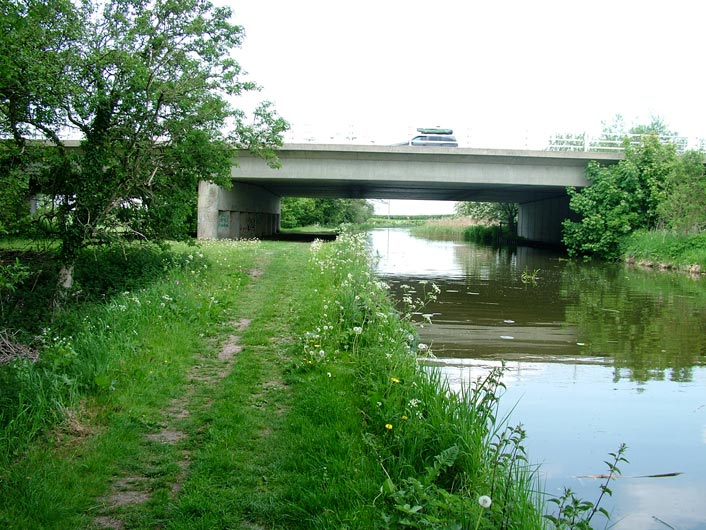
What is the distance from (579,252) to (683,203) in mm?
7591

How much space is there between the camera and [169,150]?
43.8 feet

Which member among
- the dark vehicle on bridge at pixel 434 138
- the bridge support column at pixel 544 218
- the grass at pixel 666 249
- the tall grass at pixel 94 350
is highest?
the dark vehicle on bridge at pixel 434 138

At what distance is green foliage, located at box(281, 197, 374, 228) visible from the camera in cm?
6462

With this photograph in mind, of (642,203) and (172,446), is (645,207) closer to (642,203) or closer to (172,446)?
(642,203)

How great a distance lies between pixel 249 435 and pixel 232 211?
28.6 m

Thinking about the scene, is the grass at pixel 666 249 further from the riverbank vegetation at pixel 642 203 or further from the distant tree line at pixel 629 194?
the distant tree line at pixel 629 194

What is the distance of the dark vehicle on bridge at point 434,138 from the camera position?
104 feet

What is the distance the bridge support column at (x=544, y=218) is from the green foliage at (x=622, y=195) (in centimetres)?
718

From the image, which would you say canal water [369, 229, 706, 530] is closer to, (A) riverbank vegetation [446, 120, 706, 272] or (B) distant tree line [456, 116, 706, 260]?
(A) riverbank vegetation [446, 120, 706, 272]

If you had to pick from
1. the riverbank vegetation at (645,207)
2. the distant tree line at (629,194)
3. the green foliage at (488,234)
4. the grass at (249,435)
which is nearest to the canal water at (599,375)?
the grass at (249,435)

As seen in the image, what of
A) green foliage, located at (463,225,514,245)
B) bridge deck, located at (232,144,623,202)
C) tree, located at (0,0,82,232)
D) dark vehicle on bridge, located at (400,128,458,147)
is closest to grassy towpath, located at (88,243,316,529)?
tree, located at (0,0,82,232)

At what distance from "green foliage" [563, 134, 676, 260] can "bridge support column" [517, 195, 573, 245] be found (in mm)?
7181

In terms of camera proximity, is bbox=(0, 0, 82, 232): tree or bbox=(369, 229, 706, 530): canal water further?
bbox=(0, 0, 82, 232): tree

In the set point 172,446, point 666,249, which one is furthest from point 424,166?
point 172,446
